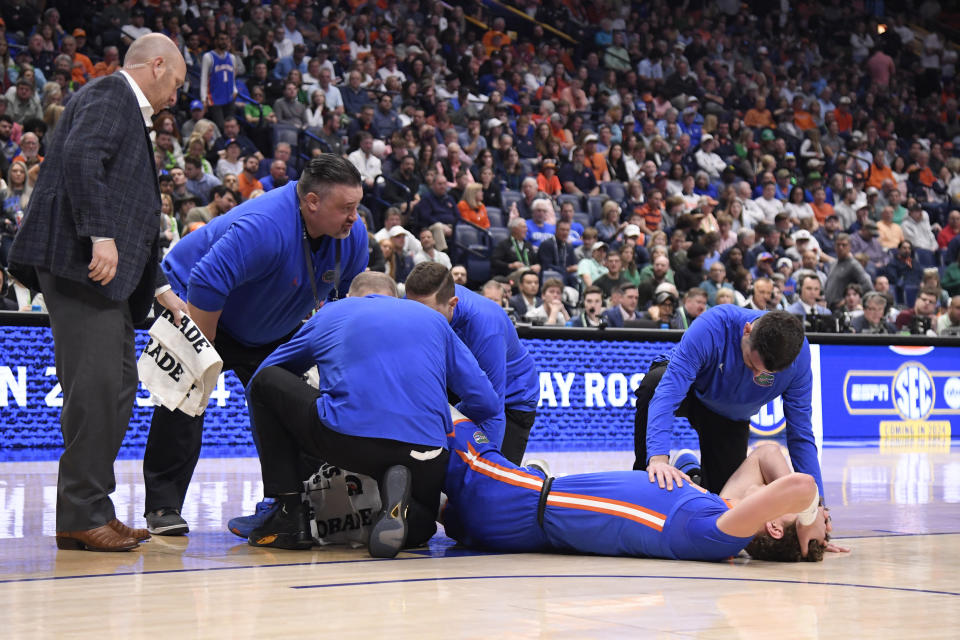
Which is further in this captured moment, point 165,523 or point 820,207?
point 820,207

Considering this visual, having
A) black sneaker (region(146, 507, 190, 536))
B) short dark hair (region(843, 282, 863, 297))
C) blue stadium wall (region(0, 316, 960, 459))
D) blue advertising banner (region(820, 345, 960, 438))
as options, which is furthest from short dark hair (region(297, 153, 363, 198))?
short dark hair (region(843, 282, 863, 297))

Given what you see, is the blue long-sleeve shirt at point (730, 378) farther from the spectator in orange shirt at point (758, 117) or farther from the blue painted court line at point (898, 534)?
the spectator in orange shirt at point (758, 117)

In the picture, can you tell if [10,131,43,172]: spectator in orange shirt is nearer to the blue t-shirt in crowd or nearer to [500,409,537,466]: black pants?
the blue t-shirt in crowd

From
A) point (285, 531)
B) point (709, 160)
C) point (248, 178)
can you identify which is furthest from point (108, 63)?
point (285, 531)

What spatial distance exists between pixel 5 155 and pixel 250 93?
3675mm

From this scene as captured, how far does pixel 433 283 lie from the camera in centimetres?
530

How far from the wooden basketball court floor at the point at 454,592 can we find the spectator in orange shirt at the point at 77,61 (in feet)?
28.8

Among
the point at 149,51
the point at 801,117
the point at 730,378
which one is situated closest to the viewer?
the point at 149,51

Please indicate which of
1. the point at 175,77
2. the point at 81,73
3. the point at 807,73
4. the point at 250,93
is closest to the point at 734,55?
the point at 807,73

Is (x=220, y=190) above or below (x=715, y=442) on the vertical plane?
above

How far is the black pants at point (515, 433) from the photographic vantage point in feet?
19.9

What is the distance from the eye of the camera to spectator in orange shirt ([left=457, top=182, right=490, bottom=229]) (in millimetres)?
14447

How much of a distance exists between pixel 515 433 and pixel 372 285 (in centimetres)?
142

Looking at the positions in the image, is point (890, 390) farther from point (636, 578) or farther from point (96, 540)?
point (96, 540)
